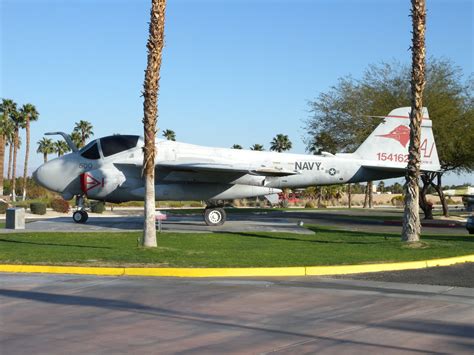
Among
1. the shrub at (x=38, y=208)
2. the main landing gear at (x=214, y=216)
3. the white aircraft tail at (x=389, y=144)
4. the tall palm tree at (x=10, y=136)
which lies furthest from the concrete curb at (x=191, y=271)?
the tall palm tree at (x=10, y=136)

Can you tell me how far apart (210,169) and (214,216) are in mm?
2437

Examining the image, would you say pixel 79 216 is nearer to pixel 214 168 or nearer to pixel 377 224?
pixel 214 168

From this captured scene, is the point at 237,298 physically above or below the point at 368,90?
below

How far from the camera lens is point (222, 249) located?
630 inches

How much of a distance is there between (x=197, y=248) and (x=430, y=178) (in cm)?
2538

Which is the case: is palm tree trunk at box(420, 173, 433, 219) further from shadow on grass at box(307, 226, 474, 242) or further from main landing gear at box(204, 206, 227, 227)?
main landing gear at box(204, 206, 227, 227)

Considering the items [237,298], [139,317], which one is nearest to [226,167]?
[237,298]

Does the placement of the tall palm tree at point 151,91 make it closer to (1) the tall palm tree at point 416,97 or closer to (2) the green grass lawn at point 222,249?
(2) the green grass lawn at point 222,249

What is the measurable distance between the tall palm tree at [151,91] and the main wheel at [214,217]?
8.58 metres

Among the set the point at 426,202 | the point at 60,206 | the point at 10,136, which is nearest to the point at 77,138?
the point at 10,136

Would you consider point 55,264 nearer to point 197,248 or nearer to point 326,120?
point 197,248

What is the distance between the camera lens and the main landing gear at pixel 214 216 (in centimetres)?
2448

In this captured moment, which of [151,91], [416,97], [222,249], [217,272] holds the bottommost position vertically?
[217,272]

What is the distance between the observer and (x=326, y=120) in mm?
39469
